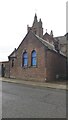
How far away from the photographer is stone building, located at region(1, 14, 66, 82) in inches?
875

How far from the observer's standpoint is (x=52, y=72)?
930 inches

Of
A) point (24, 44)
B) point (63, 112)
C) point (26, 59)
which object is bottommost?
point (63, 112)

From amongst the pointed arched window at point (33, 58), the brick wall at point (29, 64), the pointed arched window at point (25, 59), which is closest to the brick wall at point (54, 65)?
the brick wall at point (29, 64)

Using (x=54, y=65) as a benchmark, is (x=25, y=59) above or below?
above

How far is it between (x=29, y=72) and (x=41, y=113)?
17.2 metres

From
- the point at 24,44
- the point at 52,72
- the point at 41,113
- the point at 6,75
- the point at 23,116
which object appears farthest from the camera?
the point at 6,75

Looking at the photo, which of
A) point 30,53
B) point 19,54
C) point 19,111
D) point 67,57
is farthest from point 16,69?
point 19,111

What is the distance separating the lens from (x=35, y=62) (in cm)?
2334

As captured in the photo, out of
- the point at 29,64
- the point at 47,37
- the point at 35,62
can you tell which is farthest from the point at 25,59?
the point at 47,37

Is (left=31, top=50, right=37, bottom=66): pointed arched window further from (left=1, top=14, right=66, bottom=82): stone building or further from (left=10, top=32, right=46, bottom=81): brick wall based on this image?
(left=10, top=32, right=46, bottom=81): brick wall

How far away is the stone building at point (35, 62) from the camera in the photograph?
22.2 metres

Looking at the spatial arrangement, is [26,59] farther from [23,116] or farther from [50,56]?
[23,116]

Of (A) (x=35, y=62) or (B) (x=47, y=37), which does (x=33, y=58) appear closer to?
(A) (x=35, y=62)

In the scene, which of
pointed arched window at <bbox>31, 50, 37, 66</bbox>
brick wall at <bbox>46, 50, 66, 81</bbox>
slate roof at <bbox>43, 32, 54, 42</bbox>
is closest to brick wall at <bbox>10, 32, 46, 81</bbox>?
pointed arched window at <bbox>31, 50, 37, 66</bbox>
